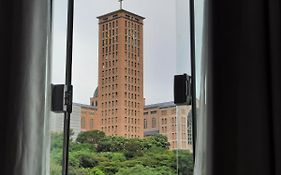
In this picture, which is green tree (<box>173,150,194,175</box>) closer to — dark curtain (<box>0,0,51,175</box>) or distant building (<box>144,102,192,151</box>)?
distant building (<box>144,102,192,151</box>)

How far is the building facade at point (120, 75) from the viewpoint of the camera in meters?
1.81

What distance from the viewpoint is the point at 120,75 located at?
187cm

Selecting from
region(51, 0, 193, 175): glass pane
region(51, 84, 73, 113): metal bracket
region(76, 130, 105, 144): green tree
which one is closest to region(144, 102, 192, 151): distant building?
region(51, 0, 193, 175): glass pane

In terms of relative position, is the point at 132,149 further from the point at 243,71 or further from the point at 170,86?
the point at 243,71

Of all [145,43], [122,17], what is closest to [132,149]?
[145,43]

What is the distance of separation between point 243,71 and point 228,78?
5 centimetres

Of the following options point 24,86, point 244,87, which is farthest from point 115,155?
point 244,87

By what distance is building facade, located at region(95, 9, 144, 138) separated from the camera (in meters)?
1.81

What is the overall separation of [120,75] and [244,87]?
62cm

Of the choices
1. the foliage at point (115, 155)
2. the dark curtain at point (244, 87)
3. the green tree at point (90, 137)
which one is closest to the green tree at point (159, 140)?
the foliage at point (115, 155)

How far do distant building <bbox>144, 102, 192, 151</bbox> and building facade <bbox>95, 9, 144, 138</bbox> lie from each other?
0.04 m

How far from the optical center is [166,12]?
1844 millimetres

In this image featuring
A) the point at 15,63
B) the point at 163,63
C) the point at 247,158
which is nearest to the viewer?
the point at 247,158

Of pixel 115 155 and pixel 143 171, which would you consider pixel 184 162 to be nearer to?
pixel 143 171
